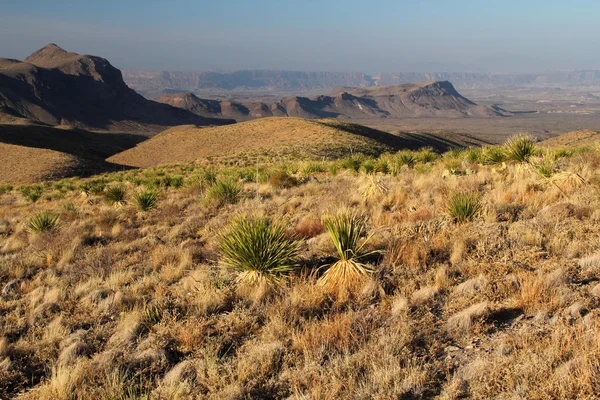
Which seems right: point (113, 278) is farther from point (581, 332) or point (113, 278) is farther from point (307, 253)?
point (581, 332)

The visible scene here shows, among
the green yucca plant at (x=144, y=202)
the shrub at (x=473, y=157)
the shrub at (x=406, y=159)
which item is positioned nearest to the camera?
the green yucca plant at (x=144, y=202)

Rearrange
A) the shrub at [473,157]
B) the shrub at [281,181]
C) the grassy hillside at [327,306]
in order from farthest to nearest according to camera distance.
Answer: the shrub at [473,157] < the shrub at [281,181] < the grassy hillside at [327,306]

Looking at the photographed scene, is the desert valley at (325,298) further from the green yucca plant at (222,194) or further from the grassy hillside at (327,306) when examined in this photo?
the green yucca plant at (222,194)

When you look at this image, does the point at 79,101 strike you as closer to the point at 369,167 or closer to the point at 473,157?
the point at 369,167

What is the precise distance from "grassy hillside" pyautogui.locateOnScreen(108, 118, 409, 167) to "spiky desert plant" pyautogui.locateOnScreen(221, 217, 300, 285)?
3225cm

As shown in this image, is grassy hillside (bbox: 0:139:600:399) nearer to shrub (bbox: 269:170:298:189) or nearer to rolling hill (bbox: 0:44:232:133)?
shrub (bbox: 269:170:298:189)

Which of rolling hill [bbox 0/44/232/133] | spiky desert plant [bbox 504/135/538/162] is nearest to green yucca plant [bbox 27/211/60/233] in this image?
spiky desert plant [bbox 504/135/538/162]

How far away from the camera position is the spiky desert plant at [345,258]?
5152mm

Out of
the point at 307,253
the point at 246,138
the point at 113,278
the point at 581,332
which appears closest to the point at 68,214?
the point at 113,278

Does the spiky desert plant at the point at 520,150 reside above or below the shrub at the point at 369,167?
above

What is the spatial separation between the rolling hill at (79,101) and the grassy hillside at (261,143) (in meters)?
109

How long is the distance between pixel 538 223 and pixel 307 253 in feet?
11.2

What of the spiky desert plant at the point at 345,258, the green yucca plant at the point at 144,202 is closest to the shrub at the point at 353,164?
the green yucca plant at the point at 144,202

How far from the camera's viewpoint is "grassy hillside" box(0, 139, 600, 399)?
3418mm
